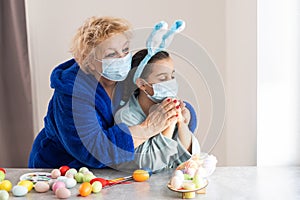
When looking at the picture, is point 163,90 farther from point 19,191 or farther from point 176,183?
point 19,191

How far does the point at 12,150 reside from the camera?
2.58 metres

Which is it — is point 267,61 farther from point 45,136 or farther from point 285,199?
point 45,136

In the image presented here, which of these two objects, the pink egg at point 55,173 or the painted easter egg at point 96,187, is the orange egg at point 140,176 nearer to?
the painted easter egg at point 96,187

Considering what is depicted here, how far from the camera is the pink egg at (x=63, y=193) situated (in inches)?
57.0

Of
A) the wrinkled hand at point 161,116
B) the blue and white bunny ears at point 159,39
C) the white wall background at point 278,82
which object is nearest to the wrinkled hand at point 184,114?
the wrinkled hand at point 161,116

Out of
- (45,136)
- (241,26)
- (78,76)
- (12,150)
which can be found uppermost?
(241,26)

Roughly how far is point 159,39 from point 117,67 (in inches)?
5.7

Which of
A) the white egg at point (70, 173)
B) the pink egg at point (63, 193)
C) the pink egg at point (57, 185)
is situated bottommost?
the pink egg at point (63, 193)

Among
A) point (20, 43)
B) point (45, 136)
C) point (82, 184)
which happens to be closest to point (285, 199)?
point (82, 184)

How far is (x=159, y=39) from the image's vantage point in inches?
59.2

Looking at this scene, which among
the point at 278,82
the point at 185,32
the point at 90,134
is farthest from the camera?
the point at 185,32

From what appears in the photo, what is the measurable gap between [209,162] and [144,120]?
0.24 meters

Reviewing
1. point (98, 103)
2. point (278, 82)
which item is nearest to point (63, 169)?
point (98, 103)

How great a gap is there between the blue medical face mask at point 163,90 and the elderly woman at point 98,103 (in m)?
0.02
